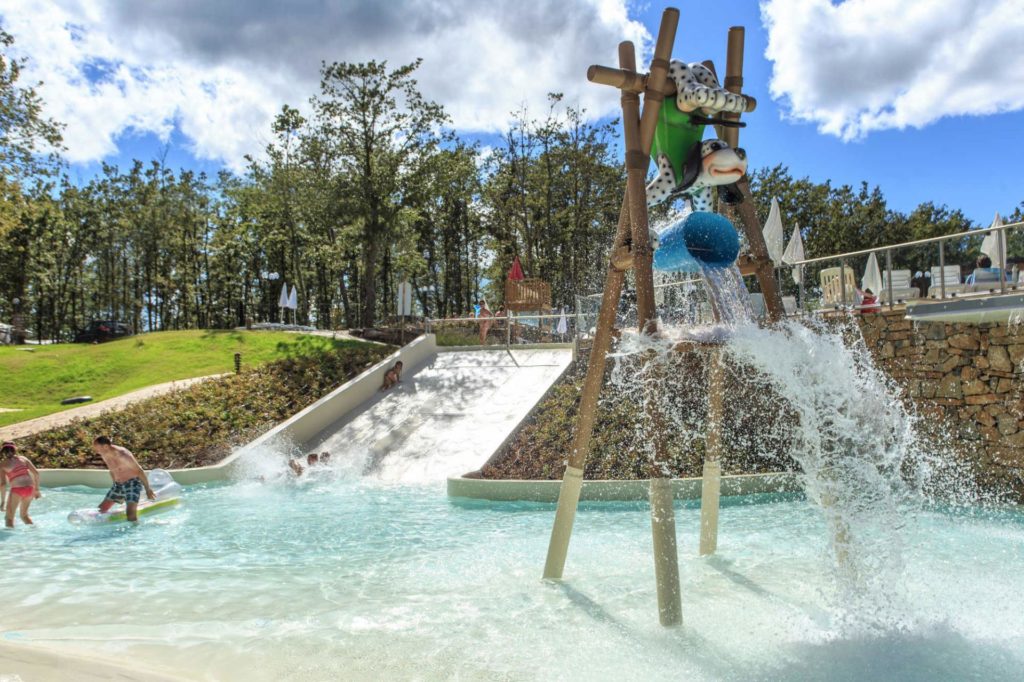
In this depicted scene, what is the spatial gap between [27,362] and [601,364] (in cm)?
2699

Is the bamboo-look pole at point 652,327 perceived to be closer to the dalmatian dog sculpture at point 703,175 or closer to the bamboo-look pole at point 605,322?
the bamboo-look pole at point 605,322

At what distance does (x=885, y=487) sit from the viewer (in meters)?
5.92

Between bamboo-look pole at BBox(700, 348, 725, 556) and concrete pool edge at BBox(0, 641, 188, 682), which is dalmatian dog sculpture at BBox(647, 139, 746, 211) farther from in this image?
concrete pool edge at BBox(0, 641, 188, 682)

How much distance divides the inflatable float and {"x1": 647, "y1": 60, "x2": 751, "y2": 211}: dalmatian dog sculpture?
401 inches

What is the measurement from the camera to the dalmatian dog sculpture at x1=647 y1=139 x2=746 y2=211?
18.2 ft

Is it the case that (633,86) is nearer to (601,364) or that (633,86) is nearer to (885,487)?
(601,364)

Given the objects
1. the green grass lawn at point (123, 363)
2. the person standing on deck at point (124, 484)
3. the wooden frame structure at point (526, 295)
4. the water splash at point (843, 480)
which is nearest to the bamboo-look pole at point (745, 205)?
the water splash at point (843, 480)

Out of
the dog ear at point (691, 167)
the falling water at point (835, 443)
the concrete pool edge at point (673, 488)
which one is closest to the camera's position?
the falling water at point (835, 443)

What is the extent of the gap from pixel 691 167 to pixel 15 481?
1132 cm

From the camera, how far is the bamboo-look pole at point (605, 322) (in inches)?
211

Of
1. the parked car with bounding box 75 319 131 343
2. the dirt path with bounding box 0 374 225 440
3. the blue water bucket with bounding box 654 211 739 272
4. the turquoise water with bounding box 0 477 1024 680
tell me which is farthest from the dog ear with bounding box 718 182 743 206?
the parked car with bounding box 75 319 131 343

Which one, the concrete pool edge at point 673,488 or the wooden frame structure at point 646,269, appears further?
the concrete pool edge at point 673,488

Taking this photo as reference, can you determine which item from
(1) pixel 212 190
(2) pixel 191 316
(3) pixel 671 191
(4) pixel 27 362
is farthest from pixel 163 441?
(2) pixel 191 316

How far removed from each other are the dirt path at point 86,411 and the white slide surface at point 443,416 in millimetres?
5679
